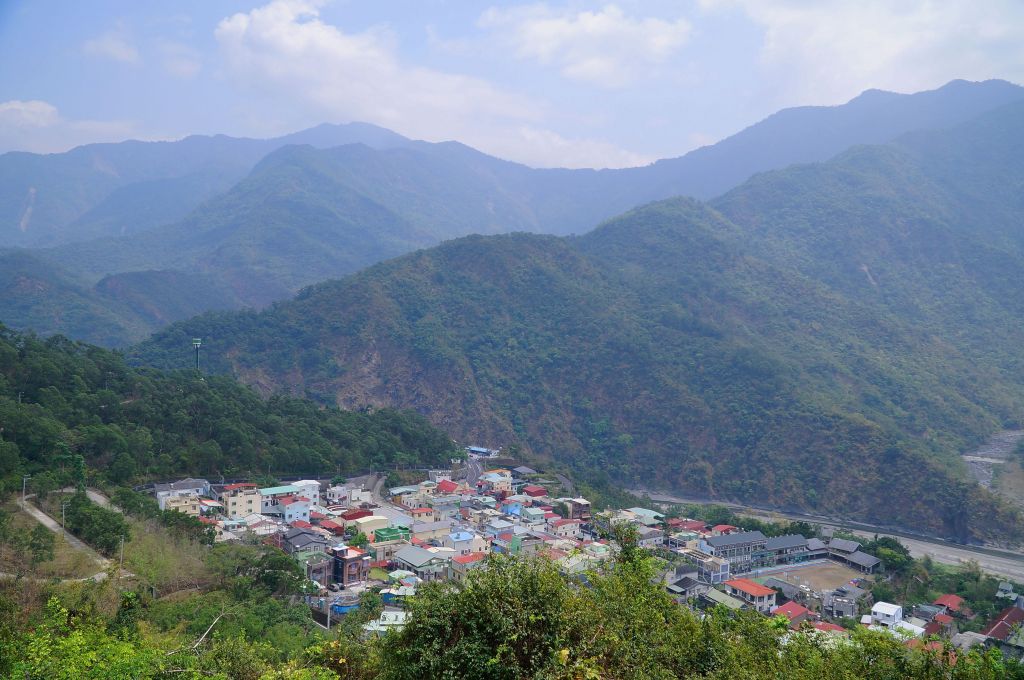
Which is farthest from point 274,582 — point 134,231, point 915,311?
point 134,231

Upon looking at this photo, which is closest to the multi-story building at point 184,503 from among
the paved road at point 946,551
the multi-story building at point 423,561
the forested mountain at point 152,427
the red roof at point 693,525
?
the forested mountain at point 152,427

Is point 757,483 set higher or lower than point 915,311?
lower

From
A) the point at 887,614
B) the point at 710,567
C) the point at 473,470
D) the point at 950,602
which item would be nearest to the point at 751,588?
the point at 710,567

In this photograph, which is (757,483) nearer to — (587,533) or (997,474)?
(997,474)

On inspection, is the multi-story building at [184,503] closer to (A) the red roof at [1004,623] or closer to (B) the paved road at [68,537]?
(B) the paved road at [68,537]

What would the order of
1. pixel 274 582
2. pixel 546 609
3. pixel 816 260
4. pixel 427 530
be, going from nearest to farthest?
pixel 546 609 < pixel 274 582 < pixel 427 530 < pixel 816 260

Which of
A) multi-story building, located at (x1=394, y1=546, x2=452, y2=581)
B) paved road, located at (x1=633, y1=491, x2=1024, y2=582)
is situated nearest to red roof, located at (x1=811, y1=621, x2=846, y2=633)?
multi-story building, located at (x1=394, y1=546, x2=452, y2=581)
